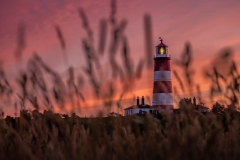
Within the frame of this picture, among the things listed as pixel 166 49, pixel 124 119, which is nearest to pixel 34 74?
pixel 124 119

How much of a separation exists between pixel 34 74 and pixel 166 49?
124ft

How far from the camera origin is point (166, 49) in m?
41.4

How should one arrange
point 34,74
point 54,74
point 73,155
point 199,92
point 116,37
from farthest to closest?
point 34,74
point 54,74
point 199,92
point 116,37
point 73,155

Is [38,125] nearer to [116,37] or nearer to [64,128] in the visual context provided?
[64,128]

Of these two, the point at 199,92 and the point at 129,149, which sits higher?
the point at 199,92

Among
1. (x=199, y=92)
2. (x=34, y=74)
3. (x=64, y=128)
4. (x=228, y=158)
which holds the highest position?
(x=34, y=74)

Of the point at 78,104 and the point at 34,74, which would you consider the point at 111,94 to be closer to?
the point at 78,104

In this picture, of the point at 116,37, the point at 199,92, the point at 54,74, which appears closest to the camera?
the point at 116,37

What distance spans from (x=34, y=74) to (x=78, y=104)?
0.54 metres

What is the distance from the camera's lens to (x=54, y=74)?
3875 millimetres

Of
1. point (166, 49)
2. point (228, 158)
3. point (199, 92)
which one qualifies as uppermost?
point (166, 49)

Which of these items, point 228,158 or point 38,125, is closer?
point 228,158

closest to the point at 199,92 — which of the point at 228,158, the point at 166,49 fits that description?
the point at 228,158

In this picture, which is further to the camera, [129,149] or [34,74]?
[34,74]
